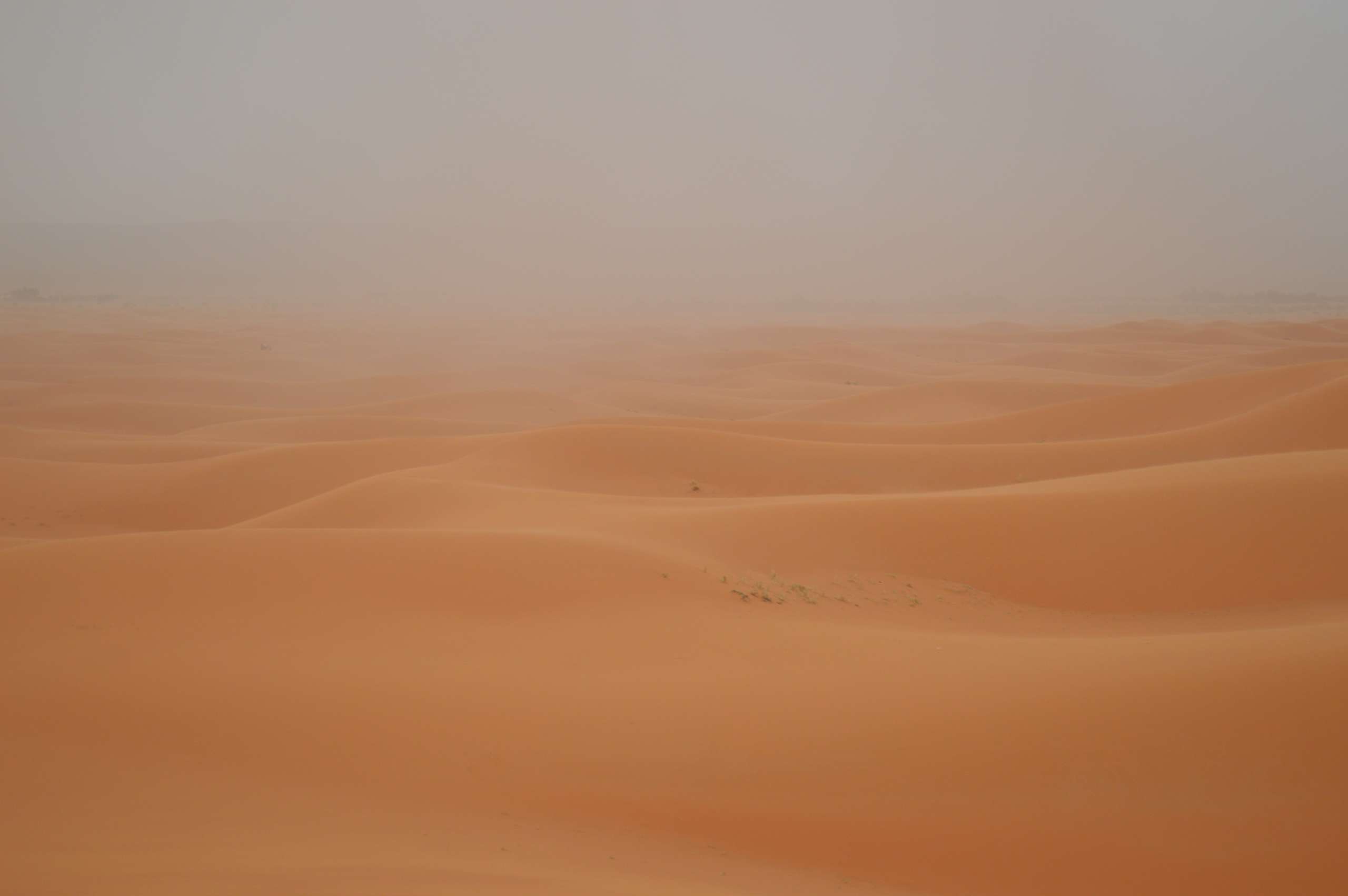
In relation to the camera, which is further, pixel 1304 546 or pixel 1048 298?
pixel 1048 298

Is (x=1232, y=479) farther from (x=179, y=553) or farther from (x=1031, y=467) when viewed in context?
(x=179, y=553)

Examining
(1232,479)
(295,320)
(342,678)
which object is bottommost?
(342,678)

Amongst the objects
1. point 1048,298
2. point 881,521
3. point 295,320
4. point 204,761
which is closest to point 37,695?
point 204,761

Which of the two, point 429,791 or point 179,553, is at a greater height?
point 179,553

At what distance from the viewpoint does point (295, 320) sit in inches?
2386

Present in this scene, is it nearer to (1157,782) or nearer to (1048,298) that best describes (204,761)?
(1157,782)

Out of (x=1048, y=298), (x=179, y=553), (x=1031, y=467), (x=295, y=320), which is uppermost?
(x=1048, y=298)

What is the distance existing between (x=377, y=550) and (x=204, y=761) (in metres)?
3.17

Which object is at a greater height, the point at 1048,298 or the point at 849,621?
the point at 1048,298

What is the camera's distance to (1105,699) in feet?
18.2

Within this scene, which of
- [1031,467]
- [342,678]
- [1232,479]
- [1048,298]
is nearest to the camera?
[342,678]

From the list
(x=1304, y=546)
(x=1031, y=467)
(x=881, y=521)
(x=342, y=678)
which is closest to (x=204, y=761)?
(x=342, y=678)

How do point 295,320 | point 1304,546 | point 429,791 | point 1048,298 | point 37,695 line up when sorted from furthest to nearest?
point 1048,298 → point 295,320 → point 1304,546 → point 37,695 → point 429,791

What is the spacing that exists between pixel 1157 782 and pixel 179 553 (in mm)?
7329
